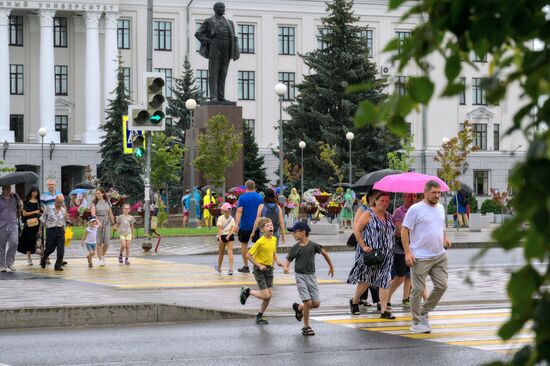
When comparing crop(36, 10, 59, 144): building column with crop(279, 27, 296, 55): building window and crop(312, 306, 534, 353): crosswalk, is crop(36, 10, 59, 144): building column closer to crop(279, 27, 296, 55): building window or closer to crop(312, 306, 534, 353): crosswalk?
crop(279, 27, 296, 55): building window

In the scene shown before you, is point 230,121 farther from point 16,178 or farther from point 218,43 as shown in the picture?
point 16,178

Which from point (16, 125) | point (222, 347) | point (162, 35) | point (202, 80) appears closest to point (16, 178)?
point (222, 347)

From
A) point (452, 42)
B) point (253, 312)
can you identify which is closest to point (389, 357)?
point (253, 312)

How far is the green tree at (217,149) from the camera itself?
41.5 metres

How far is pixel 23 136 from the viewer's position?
85.8 meters

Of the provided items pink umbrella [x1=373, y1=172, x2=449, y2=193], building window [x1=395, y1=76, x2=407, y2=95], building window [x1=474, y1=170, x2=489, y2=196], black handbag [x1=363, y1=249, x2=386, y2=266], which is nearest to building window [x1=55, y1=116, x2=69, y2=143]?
Result: building window [x1=474, y1=170, x2=489, y2=196]

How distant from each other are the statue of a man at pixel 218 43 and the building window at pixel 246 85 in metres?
49.7

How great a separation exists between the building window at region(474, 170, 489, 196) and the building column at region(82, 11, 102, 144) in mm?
28928

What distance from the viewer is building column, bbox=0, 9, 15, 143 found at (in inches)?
3255

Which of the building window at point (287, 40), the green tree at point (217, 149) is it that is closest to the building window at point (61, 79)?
the building window at point (287, 40)

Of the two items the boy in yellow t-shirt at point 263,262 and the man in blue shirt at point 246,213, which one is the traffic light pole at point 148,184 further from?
the boy in yellow t-shirt at point 263,262

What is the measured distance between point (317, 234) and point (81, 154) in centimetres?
4468

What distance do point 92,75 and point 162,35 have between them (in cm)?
622

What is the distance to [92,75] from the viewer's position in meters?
85.7
